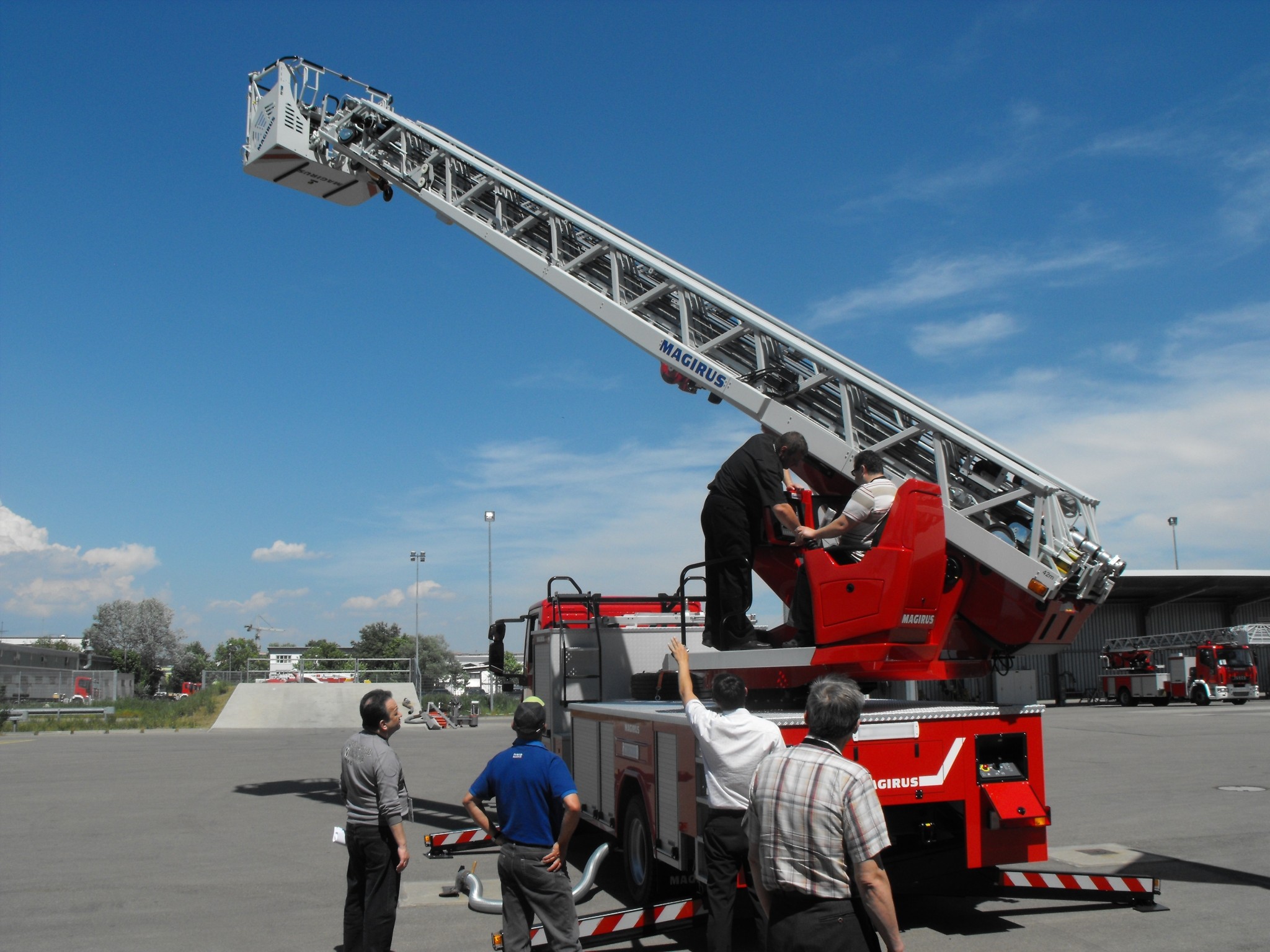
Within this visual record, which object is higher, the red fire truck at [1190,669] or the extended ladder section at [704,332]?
the extended ladder section at [704,332]

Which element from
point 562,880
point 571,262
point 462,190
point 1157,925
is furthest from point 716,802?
point 462,190

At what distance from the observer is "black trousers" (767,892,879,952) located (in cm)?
342

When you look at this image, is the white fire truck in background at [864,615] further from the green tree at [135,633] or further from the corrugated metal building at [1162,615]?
the green tree at [135,633]

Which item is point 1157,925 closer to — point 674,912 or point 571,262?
point 674,912

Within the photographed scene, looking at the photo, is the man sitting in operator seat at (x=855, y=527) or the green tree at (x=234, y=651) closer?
the man sitting in operator seat at (x=855, y=527)

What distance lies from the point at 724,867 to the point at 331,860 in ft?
19.9

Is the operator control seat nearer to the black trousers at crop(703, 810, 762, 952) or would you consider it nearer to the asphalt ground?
the black trousers at crop(703, 810, 762, 952)

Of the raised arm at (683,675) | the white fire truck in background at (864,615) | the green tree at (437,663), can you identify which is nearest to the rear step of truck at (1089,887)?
the white fire truck in background at (864,615)

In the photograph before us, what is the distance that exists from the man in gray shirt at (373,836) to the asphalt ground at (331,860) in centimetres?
157

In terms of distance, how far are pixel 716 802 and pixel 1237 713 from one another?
34.5 m

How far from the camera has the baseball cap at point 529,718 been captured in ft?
17.3

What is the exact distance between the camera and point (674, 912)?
6.31m

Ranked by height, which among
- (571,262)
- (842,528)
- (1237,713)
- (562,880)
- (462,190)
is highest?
(462,190)

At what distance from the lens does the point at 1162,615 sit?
50312 millimetres
